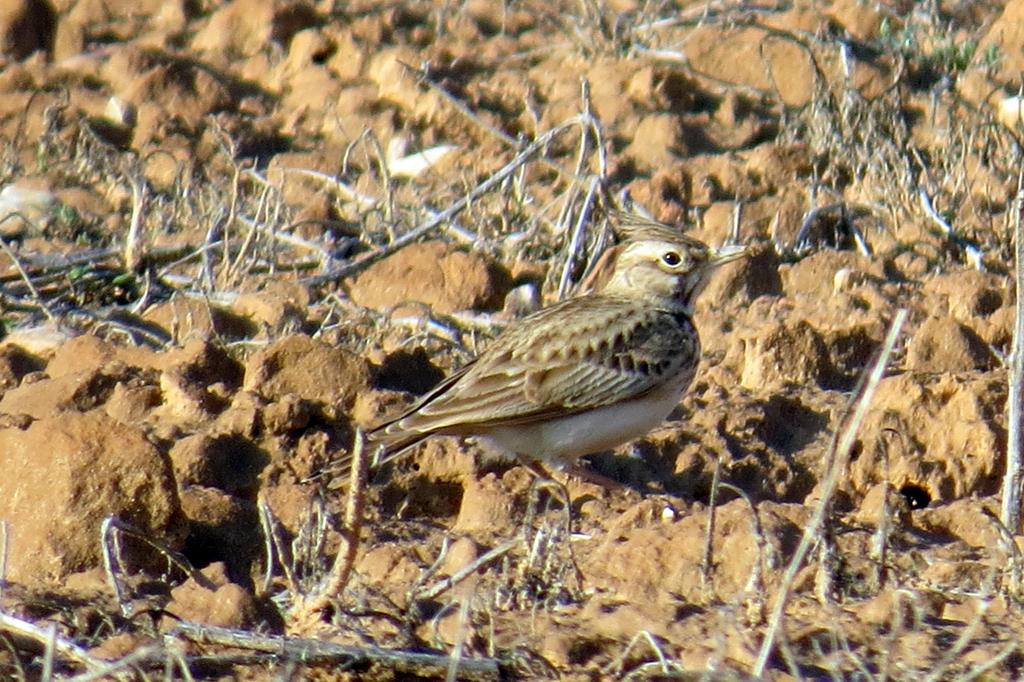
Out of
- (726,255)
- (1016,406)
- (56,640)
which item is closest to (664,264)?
(726,255)

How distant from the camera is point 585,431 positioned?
5.76 metres

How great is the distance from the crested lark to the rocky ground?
0.15m

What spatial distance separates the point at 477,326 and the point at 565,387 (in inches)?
Answer: 45.6

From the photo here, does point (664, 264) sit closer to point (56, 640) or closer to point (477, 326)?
point (477, 326)

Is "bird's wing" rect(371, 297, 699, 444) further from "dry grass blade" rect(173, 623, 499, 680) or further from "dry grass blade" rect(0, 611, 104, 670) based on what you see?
"dry grass blade" rect(0, 611, 104, 670)

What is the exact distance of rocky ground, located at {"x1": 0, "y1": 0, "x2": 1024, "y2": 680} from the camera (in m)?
4.18

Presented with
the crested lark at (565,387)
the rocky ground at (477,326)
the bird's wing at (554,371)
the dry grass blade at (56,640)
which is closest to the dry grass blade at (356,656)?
the rocky ground at (477,326)

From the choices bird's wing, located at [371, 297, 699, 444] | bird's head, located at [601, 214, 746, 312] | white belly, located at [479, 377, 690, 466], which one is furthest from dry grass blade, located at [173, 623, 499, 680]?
bird's head, located at [601, 214, 746, 312]

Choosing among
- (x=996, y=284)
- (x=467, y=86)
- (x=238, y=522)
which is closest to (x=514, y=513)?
(x=238, y=522)

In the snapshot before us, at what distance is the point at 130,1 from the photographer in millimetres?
9875

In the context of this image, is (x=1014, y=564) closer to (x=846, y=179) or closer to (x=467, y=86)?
(x=846, y=179)

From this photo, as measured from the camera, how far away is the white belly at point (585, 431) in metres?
5.70

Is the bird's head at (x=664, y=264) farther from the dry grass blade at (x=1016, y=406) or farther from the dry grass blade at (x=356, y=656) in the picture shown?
the dry grass blade at (x=356, y=656)

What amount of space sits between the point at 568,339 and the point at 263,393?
1.01 metres
